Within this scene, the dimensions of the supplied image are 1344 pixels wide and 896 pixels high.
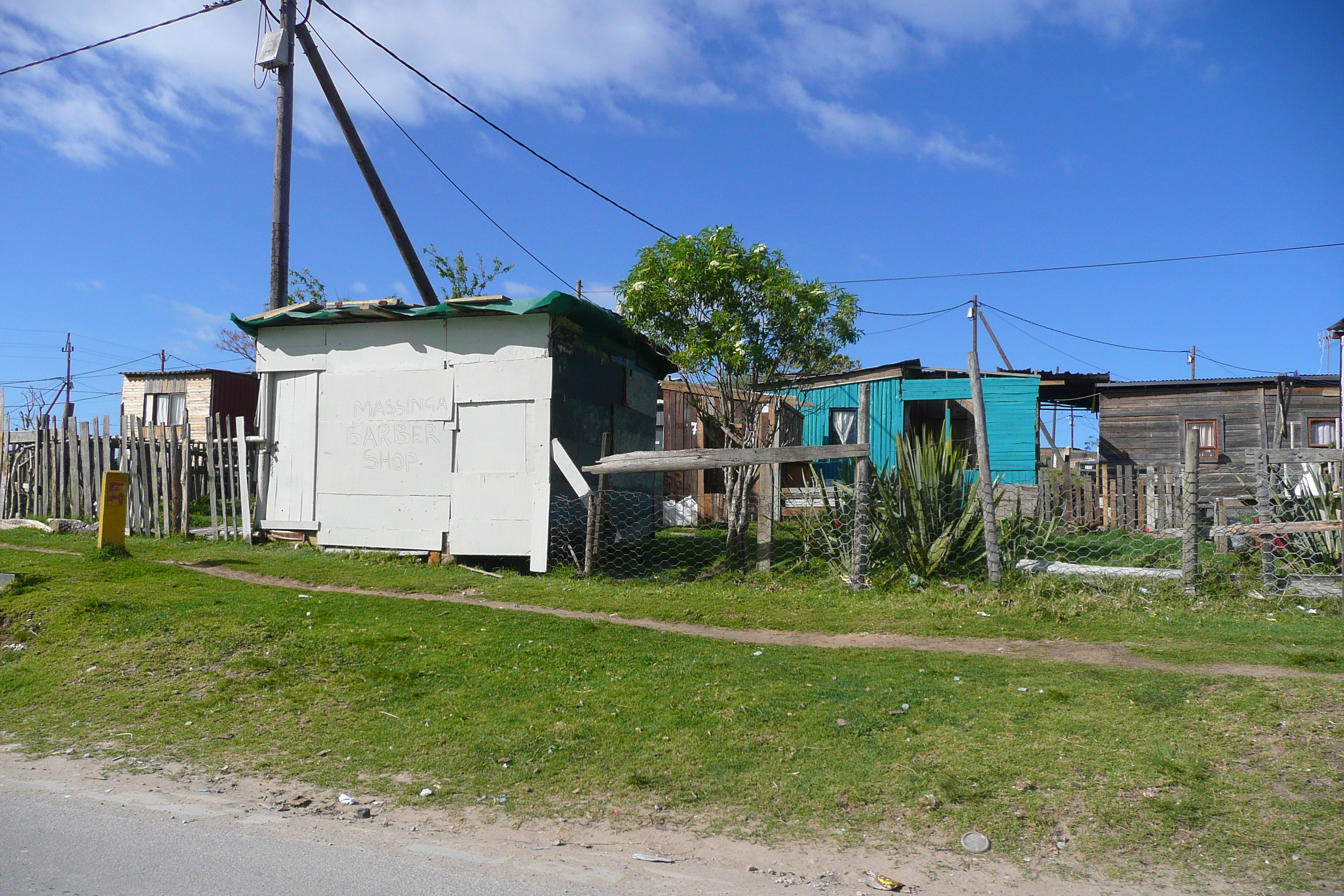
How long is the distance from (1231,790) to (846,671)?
8.08ft

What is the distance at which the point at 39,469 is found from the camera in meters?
14.3

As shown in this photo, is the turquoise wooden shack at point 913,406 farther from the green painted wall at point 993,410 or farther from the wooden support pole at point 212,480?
the wooden support pole at point 212,480

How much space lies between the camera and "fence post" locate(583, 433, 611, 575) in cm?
1002

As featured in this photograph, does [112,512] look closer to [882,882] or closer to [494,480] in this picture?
[494,480]

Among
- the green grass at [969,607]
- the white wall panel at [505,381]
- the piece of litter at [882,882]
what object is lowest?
the piece of litter at [882,882]

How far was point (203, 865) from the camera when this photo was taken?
11.1ft

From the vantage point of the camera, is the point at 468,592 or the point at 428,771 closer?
the point at 428,771

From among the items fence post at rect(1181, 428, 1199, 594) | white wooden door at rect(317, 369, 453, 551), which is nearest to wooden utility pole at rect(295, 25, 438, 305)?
white wooden door at rect(317, 369, 453, 551)

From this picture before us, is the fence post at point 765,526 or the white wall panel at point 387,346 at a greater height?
the white wall panel at point 387,346

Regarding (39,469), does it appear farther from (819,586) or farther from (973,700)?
(973,700)

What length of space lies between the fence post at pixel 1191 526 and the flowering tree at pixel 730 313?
4.84 m

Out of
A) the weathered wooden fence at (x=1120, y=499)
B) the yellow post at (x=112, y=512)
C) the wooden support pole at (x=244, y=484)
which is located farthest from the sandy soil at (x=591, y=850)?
the wooden support pole at (x=244, y=484)

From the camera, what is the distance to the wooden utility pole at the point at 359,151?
594 inches

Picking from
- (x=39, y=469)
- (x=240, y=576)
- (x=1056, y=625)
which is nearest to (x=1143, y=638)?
(x=1056, y=625)
